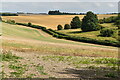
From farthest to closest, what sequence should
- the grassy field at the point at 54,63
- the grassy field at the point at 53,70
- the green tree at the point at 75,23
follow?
the green tree at the point at 75,23
the grassy field at the point at 54,63
the grassy field at the point at 53,70

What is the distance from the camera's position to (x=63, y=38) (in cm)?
6247

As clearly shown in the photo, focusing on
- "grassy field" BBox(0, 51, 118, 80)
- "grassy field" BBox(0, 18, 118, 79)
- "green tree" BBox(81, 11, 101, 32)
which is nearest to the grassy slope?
"grassy field" BBox(0, 18, 118, 79)

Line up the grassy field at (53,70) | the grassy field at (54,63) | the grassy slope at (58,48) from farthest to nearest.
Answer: the grassy slope at (58,48) < the grassy field at (54,63) < the grassy field at (53,70)

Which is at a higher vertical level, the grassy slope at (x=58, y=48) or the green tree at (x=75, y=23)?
the green tree at (x=75, y=23)

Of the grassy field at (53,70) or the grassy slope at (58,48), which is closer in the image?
the grassy field at (53,70)

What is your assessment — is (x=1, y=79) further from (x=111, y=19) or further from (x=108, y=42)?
(x=111, y=19)

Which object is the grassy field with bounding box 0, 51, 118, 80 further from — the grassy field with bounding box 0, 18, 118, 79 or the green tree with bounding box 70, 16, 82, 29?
the green tree with bounding box 70, 16, 82, 29

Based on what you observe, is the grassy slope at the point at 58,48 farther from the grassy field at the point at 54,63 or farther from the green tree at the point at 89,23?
the green tree at the point at 89,23

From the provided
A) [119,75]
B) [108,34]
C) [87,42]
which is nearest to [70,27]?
[108,34]

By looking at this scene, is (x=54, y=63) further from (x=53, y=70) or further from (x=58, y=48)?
(x=58, y=48)

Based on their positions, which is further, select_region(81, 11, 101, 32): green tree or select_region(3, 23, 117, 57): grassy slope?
select_region(81, 11, 101, 32): green tree

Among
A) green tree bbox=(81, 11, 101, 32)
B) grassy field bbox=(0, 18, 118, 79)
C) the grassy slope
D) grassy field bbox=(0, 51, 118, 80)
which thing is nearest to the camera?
grassy field bbox=(0, 51, 118, 80)

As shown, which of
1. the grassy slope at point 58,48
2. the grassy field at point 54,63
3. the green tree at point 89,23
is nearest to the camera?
the grassy field at point 54,63

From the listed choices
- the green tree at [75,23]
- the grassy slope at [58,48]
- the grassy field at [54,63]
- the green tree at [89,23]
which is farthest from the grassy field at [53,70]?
the green tree at [75,23]
